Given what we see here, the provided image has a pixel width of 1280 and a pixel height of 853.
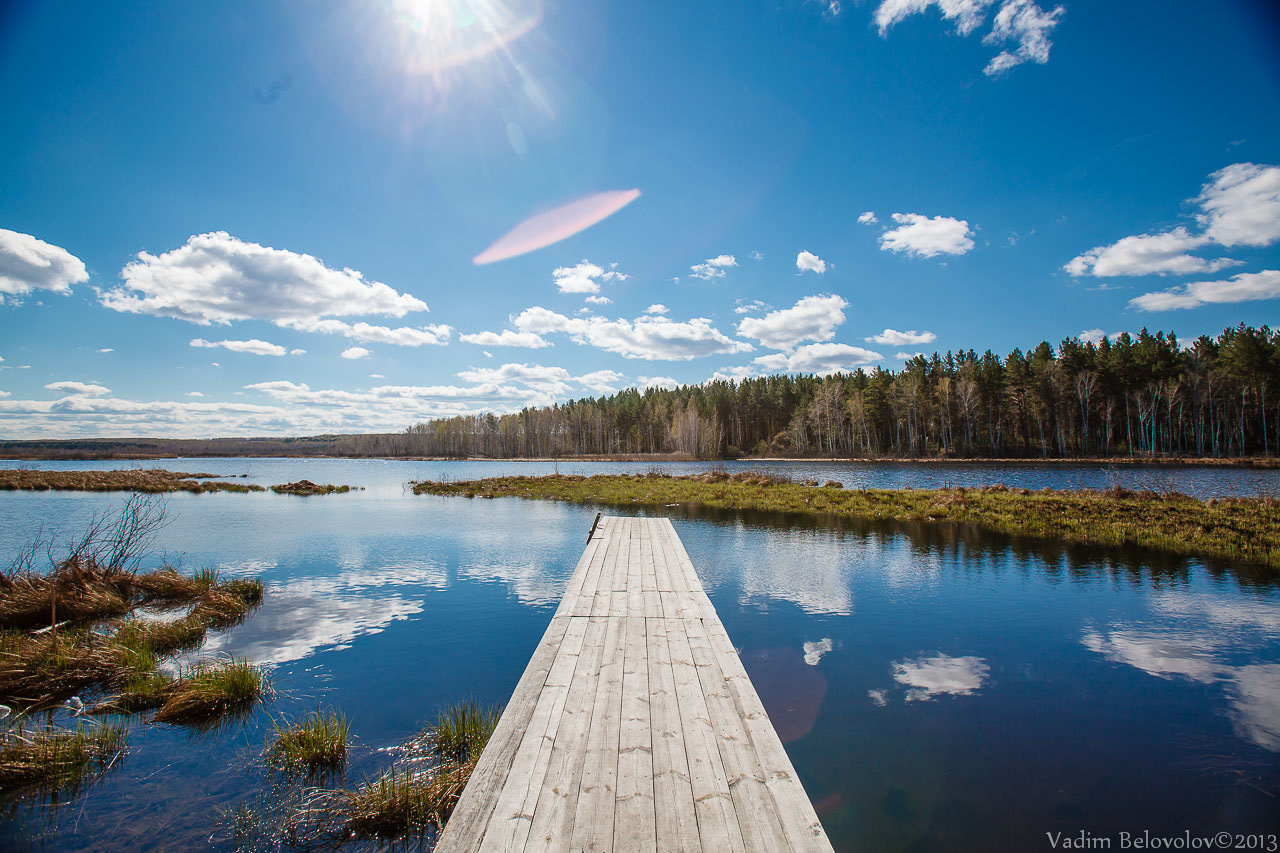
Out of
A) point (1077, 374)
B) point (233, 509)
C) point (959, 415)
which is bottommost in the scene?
point (233, 509)

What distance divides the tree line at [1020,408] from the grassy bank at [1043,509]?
55484 millimetres

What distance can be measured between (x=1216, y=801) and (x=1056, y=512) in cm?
1939

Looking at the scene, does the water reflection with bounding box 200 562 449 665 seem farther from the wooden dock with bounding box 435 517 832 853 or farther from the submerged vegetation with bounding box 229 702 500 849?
the wooden dock with bounding box 435 517 832 853

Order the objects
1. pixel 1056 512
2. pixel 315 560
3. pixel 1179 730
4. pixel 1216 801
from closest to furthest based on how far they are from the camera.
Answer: pixel 1216 801 → pixel 1179 730 → pixel 315 560 → pixel 1056 512

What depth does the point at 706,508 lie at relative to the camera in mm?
28781

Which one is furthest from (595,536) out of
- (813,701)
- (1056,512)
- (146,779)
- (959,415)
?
(959,415)

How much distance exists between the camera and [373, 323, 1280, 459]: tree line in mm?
64000

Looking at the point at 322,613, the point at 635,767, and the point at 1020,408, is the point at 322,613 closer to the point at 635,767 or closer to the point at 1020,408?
the point at 635,767

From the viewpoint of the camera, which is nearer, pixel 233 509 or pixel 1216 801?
pixel 1216 801

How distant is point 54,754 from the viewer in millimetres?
5941

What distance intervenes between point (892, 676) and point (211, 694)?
32.4ft

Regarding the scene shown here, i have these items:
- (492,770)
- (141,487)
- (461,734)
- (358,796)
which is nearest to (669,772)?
(492,770)

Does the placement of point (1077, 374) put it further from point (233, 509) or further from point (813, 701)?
point (233, 509)

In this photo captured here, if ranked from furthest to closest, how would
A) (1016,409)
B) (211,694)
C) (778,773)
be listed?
Answer: (1016,409)
(211,694)
(778,773)
